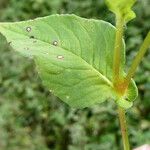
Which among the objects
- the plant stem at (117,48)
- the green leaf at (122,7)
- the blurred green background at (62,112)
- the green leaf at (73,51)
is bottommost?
the blurred green background at (62,112)

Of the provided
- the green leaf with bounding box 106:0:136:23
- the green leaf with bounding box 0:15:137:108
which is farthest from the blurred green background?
the green leaf with bounding box 106:0:136:23

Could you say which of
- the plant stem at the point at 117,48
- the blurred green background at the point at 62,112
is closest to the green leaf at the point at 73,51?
the plant stem at the point at 117,48

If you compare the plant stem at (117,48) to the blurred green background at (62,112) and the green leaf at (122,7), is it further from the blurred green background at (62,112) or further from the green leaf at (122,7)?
the blurred green background at (62,112)

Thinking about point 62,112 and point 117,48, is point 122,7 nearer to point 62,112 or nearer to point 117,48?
point 117,48

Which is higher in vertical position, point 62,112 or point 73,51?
point 73,51

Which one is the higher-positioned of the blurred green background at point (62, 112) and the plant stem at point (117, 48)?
the plant stem at point (117, 48)

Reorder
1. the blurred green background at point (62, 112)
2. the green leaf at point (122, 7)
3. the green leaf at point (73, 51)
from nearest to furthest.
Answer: the green leaf at point (122, 7), the green leaf at point (73, 51), the blurred green background at point (62, 112)

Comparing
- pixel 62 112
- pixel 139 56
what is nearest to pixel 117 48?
pixel 139 56
